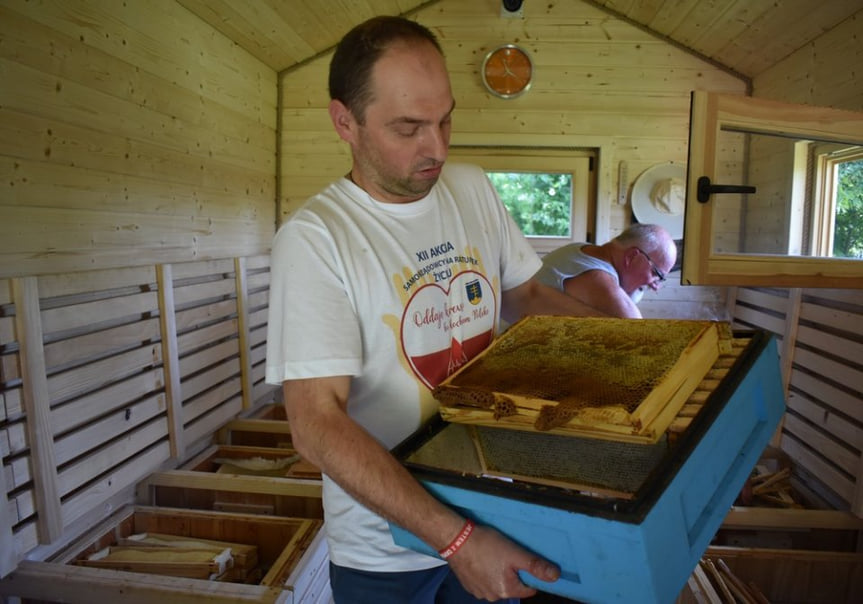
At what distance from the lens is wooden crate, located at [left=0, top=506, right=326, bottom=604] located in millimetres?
1743

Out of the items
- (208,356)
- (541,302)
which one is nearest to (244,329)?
(208,356)

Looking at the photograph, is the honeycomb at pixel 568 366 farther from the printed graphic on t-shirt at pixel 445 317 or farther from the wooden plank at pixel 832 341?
the wooden plank at pixel 832 341

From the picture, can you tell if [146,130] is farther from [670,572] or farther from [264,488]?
[670,572]

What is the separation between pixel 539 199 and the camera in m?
4.19

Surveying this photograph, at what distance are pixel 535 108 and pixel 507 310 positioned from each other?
2875mm

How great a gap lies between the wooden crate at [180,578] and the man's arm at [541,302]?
1.11m

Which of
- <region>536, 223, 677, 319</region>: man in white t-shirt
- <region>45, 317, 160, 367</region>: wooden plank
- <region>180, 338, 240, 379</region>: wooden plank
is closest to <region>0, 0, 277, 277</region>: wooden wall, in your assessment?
<region>45, 317, 160, 367</region>: wooden plank

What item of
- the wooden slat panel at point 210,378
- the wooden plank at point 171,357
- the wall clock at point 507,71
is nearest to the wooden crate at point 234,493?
the wooden plank at point 171,357

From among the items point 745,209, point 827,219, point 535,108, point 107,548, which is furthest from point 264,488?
point 745,209

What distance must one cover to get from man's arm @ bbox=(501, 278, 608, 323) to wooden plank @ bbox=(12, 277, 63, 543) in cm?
154

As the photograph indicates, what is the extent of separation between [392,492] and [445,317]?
1.39 feet

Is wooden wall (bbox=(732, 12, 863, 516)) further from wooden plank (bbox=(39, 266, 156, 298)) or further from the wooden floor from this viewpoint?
wooden plank (bbox=(39, 266, 156, 298))

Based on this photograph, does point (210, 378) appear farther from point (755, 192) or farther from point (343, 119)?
point (755, 192)

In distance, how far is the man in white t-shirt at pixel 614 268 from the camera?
243 centimetres
